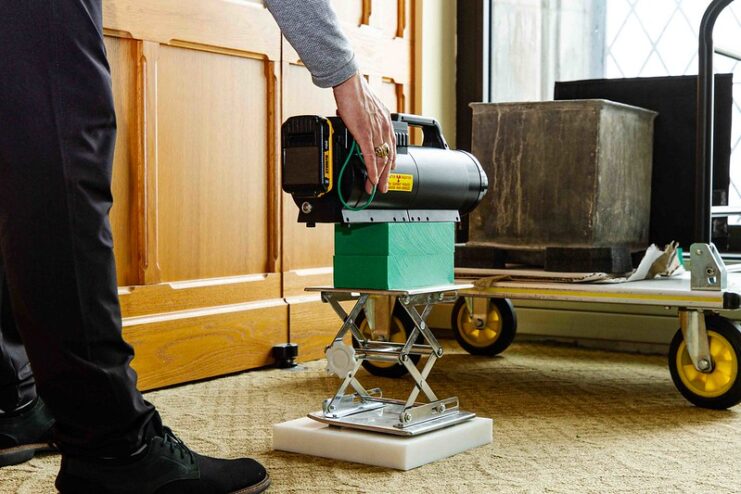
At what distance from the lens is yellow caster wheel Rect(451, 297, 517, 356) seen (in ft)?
8.02

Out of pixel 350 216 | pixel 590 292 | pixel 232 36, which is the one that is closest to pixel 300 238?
pixel 232 36

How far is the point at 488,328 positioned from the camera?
8.13ft

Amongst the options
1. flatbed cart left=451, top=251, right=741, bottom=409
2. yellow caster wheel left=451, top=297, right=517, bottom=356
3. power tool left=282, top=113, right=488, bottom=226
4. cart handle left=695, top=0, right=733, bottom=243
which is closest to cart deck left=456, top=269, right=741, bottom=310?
flatbed cart left=451, top=251, right=741, bottom=409

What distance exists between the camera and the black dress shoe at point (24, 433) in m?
1.42

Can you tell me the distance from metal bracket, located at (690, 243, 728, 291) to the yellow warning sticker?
0.67 meters

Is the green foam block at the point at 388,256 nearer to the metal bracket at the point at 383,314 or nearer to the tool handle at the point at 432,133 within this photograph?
the tool handle at the point at 432,133

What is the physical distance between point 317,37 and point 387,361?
566mm

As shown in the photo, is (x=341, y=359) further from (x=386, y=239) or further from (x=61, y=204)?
(x=61, y=204)

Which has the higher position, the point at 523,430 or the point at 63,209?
the point at 63,209

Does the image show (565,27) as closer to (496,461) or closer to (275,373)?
(275,373)

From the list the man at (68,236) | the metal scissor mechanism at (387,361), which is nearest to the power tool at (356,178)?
the metal scissor mechanism at (387,361)

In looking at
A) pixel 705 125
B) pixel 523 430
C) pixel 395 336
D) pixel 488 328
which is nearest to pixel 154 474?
pixel 523 430

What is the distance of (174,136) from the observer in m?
2.04

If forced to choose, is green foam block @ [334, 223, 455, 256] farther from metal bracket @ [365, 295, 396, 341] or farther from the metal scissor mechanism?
metal bracket @ [365, 295, 396, 341]
